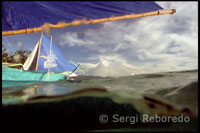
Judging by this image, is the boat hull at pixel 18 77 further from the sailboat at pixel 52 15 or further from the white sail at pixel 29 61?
the white sail at pixel 29 61

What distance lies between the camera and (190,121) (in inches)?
35.4

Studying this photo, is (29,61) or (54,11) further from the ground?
(54,11)

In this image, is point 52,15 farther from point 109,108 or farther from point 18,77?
point 109,108

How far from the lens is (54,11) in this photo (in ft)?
12.0

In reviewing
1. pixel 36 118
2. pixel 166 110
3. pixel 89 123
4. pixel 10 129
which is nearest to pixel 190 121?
pixel 166 110

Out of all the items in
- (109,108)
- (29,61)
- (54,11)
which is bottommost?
(109,108)

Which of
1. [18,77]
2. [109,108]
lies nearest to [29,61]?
[18,77]

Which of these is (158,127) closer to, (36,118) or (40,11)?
(36,118)

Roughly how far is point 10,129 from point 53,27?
13.1ft

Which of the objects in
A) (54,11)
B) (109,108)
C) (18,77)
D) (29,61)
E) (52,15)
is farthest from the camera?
(29,61)

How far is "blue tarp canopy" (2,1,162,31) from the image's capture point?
335 cm

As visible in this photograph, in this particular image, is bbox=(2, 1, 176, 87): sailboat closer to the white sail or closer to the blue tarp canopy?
the blue tarp canopy

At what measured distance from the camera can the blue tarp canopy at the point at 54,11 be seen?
3354 mm

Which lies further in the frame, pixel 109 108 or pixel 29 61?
pixel 29 61
